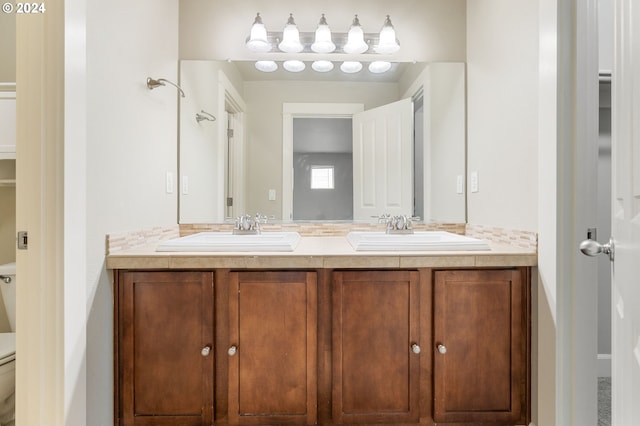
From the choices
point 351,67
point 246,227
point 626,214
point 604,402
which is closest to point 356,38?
point 351,67

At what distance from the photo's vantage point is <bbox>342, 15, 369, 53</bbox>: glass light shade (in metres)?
1.87

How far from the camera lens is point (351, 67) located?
6.29 feet

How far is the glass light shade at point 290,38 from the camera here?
1853 millimetres

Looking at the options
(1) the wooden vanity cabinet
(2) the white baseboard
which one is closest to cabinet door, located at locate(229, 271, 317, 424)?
(1) the wooden vanity cabinet

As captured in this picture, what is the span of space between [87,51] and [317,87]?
1126mm

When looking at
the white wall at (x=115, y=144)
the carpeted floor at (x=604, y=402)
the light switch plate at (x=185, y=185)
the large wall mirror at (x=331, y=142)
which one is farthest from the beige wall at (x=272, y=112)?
the carpeted floor at (x=604, y=402)

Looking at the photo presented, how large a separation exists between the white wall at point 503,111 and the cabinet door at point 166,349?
4.26 feet

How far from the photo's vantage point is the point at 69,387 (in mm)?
1089

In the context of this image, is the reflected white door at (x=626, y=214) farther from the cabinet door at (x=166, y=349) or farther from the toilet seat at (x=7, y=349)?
the toilet seat at (x=7, y=349)

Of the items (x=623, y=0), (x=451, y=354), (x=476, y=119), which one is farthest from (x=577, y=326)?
(x=476, y=119)

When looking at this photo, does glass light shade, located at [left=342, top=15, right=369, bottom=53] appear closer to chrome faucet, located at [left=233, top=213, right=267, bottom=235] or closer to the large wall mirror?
the large wall mirror

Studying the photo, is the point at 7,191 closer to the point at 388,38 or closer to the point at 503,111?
the point at 388,38

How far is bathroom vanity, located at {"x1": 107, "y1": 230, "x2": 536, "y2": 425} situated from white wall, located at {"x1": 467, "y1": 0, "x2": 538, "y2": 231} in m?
0.33

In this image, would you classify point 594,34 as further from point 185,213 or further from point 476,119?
point 185,213
